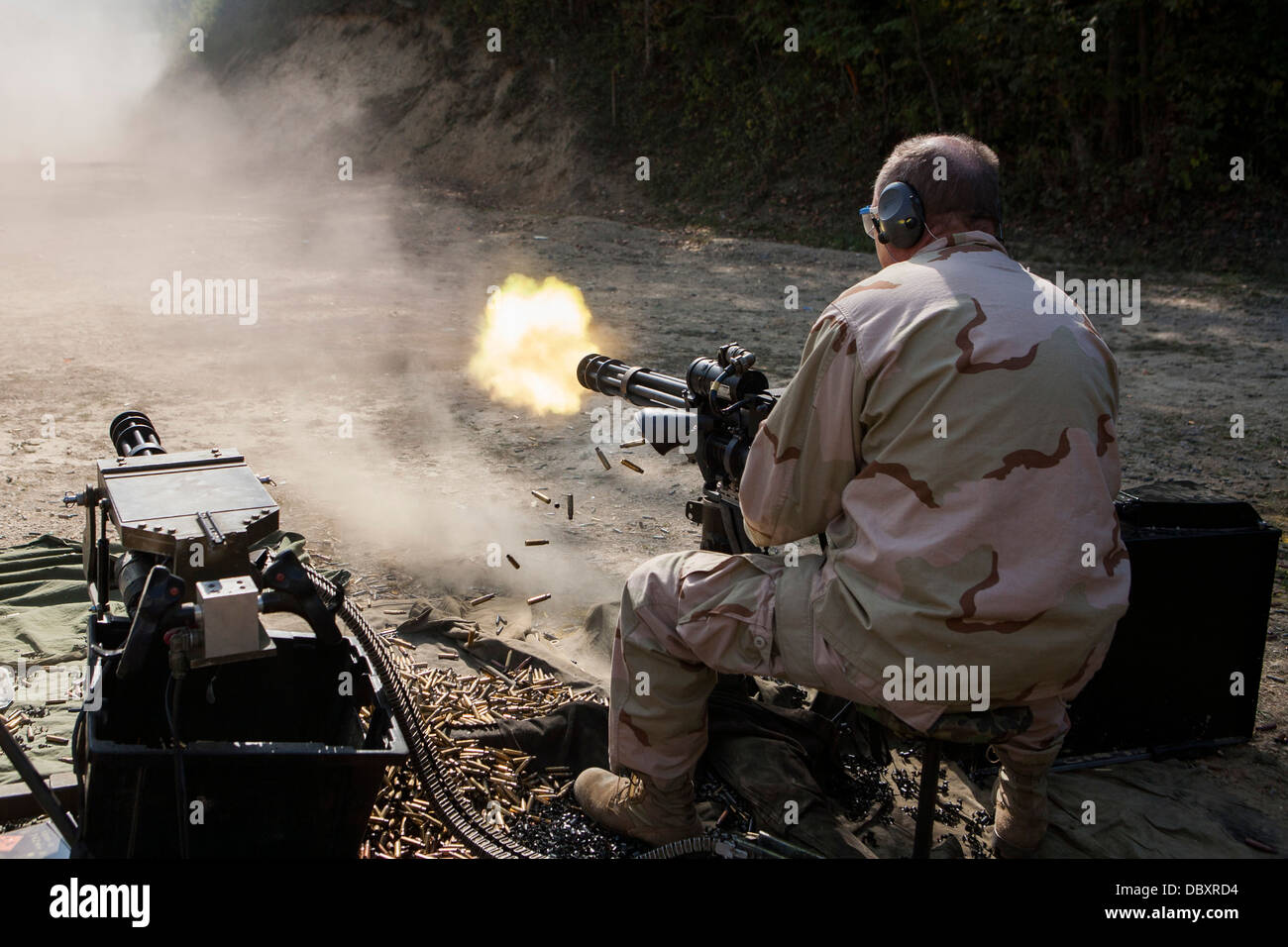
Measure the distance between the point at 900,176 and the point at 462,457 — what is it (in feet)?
15.1

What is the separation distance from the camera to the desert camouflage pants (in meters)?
2.83

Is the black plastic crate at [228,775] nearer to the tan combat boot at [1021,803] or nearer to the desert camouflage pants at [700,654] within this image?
the desert camouflage pants at [700,654]

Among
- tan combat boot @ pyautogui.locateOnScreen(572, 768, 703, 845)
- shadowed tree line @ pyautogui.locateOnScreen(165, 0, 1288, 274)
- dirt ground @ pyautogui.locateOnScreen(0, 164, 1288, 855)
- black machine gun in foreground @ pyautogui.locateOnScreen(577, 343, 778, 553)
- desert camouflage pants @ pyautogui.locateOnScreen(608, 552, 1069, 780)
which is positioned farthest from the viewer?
shadowed tree line @ pyautogui.locateOnScreen(165, 0, 1288, 274)

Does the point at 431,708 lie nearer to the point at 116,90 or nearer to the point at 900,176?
the point at 900,176

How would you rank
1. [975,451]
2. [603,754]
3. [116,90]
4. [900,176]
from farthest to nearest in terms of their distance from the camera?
[116,90] → [603,754] → [900,176] → [975,451]

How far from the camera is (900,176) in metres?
2.91

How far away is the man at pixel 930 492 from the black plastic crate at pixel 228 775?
31.2 inches

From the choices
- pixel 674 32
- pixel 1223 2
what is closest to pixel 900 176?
pixel 1223 2

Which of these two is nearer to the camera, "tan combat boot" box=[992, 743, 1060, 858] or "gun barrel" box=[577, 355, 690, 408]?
"tan combat boot" box=[992, 743, 1060, 858]

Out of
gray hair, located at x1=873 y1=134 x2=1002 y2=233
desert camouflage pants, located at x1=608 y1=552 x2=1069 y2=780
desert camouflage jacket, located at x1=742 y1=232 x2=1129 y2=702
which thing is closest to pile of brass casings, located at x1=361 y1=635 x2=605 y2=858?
desert camouflage pants, located at x1=608 y1=552 x2=1069 y2=780

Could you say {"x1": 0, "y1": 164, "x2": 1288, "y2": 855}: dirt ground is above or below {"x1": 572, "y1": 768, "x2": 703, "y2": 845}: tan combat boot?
above

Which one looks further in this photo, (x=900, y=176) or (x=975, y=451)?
(x=900, y=176)

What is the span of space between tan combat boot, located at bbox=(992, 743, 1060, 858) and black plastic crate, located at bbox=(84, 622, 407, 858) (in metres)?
1.78

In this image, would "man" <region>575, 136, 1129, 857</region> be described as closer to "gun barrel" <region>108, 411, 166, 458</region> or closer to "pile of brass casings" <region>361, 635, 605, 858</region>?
"pile of brass casings" <region>361, 635, 605, 858</region>
